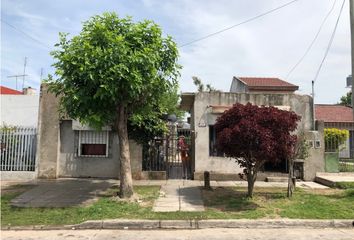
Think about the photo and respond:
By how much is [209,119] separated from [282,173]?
152 inches

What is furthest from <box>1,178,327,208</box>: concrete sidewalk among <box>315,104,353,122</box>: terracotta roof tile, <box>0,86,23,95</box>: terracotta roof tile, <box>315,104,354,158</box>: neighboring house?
<box>0,86,23,95</box>: terracotta roof tile

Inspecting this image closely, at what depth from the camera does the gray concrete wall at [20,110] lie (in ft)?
83.6

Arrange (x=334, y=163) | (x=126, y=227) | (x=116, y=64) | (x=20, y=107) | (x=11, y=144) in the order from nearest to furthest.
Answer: (x=126, y=227) < (x=116, y=64) < (x=11, y=144) < (x=334, y=163) < (x=20, y=107)

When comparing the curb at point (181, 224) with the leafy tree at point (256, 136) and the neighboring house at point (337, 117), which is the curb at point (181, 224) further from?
the neighboring house at point (337, 117)

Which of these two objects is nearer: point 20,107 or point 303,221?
point 303,221

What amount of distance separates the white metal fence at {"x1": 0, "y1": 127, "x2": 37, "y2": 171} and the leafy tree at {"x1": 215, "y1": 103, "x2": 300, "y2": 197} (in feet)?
28.4

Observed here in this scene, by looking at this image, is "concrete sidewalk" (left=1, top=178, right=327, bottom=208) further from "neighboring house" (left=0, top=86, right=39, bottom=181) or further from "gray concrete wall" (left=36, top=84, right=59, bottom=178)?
"neighboring house" (left=0, top=86, right=39, bottom=181)

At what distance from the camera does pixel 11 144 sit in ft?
49.3

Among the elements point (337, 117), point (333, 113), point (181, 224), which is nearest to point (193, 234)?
point (181, 224)

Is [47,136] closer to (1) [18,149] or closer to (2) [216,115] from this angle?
(1) [18,149]

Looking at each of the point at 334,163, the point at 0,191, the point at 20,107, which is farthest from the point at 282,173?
the point at 20,107

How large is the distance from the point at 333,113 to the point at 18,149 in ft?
77.6

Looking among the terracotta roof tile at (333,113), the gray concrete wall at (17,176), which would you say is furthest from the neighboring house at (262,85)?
the gray concrete wall at (17,176)

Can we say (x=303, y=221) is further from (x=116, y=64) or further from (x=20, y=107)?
(x=20, y=107)
